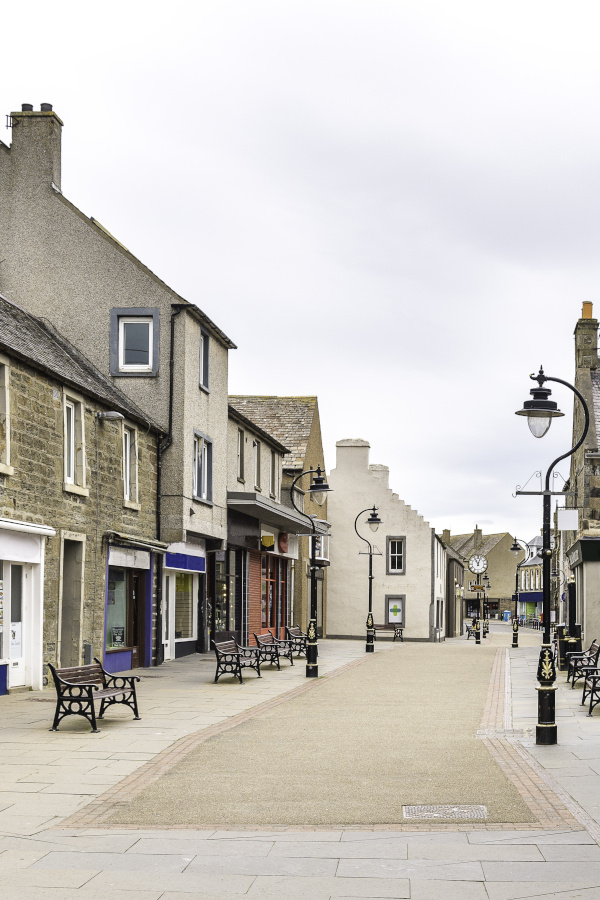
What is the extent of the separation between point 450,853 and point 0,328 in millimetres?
14280

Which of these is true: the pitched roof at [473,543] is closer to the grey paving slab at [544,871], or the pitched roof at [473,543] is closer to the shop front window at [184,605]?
the shop front window at [184,605]

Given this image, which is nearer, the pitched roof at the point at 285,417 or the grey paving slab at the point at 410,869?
the grey paving slab at the point at 410,869

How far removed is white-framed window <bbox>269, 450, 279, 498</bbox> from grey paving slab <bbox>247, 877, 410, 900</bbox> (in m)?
32.6

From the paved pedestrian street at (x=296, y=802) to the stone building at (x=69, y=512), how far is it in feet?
7.76

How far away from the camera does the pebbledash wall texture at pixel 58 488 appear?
738 inches

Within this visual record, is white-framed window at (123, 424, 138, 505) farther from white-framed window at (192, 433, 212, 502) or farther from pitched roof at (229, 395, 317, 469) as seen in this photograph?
pitched roof at (229, 395, 317, 469)

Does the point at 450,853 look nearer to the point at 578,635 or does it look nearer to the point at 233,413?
the point at 578,635

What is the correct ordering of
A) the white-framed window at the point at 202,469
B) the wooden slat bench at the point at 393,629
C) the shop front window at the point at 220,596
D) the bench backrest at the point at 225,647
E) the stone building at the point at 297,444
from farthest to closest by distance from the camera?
1. the wooden slat bench at the point at 393,629
2. the stone building at the point at 297,444
3. the shop front window at the point at 220,596
4. the white-framed window at the point at 202,469
5. the bench backrest at the point at 225,647

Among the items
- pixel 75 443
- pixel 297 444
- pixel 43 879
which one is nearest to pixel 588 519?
pixel 75 443

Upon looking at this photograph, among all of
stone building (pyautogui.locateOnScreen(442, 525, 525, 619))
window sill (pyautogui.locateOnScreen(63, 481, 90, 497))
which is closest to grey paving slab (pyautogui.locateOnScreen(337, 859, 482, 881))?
window sill (pyautogui.locateOnScreen(63, 481, 90, 497))

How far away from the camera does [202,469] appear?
29203 mm

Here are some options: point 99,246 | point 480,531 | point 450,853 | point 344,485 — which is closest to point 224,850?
point 450,853

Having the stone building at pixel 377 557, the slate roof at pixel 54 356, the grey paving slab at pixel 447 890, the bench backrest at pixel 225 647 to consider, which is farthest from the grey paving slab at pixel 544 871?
the stone building at pixel 377 557

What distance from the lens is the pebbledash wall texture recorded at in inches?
738
